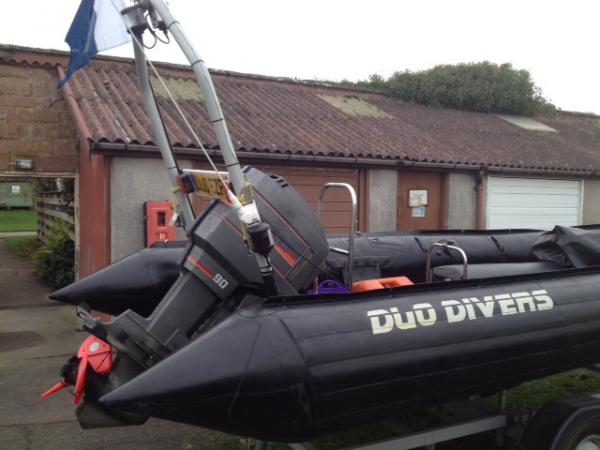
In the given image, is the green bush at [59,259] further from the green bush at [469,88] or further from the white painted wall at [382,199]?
the green bush at [469,88]

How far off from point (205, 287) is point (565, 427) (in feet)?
7.00

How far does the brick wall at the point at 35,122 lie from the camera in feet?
26.5

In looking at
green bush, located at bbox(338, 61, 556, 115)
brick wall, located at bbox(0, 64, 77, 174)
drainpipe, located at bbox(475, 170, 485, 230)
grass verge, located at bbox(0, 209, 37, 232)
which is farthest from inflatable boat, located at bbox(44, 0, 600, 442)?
grass verge, located at bbox(0, 209, 37, 232)

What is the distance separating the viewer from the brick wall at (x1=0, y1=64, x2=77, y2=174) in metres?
8.08

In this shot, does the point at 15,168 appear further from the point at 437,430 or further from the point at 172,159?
the point at 437,430

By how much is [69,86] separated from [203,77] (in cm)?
682

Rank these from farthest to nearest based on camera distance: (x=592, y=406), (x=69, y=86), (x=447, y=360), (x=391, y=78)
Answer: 1. (x=391, y=78)
2. (x=69, y=86)
3. (x=592, y=406)
4. (x=447, y=360)

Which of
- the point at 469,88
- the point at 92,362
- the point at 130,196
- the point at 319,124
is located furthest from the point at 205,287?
the point at 469,88

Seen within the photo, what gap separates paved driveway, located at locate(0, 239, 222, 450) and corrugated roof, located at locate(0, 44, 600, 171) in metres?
2.63

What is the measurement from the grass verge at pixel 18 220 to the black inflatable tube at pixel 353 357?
24265 millimetres

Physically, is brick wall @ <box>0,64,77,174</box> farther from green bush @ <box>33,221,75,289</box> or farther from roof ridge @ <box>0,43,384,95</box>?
green bush @ <box>33,221,75,289</box>

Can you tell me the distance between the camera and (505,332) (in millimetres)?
3076

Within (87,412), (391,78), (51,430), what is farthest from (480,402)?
(391,78)

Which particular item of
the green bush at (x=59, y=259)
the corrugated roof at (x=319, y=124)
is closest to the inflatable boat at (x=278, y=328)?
the corrugated roof at (x=319, y=124)
